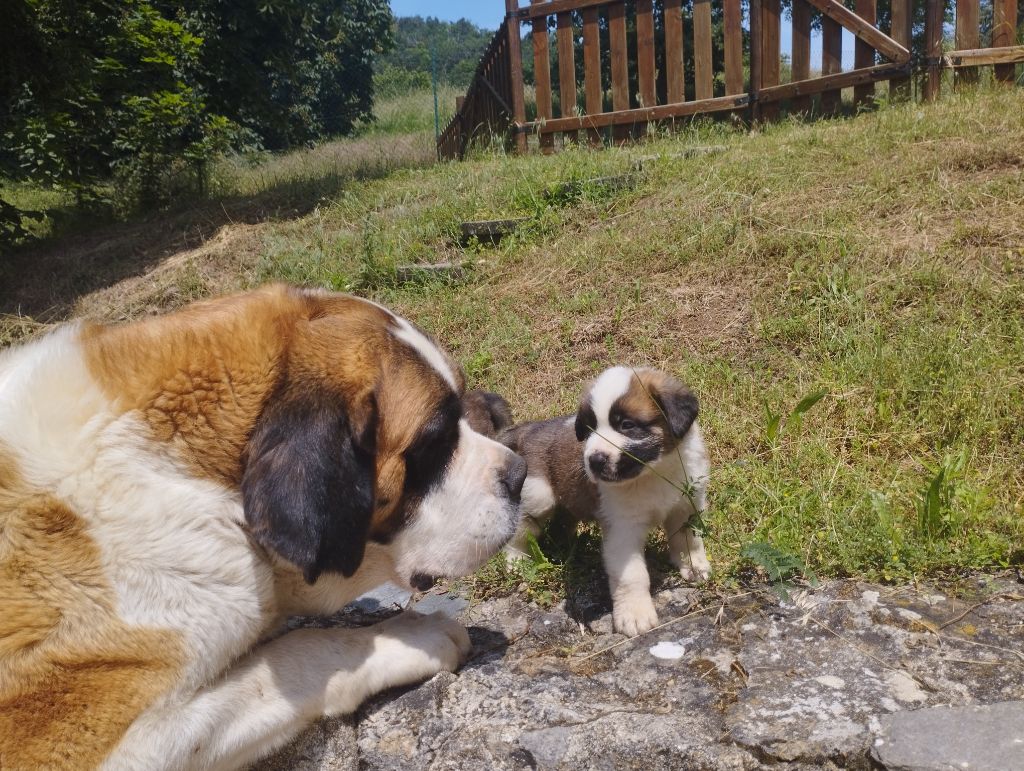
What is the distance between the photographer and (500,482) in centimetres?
268

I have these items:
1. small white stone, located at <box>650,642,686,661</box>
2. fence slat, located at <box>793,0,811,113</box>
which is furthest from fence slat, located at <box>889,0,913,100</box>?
small white stone, located at <box>650,642,686,661</box>

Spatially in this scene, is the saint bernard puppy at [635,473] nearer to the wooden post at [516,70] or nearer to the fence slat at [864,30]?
the fence slat at [864,30]

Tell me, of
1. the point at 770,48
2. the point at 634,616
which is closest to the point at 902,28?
the point at 770,48

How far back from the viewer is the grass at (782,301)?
3.61 metres

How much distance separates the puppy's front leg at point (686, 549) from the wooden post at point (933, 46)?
6645 mm

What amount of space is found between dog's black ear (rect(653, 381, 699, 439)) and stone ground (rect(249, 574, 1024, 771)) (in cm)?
81

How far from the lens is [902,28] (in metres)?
8.78

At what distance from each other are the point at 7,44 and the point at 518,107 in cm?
575

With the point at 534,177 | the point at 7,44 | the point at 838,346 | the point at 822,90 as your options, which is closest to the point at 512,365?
the point at 838,346

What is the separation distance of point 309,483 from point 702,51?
30.8 feet

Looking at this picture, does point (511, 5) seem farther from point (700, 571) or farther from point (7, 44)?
point (700, 571)

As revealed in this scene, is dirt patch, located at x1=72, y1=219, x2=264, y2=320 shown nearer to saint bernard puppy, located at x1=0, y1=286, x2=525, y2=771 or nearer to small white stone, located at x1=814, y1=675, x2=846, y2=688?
saint bernard puppy, located at x1=0, y1=286, x2=525, y2=771

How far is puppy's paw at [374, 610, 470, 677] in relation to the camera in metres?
2.75

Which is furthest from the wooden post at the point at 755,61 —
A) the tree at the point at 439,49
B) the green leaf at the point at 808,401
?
the tree at the point at 439,49
